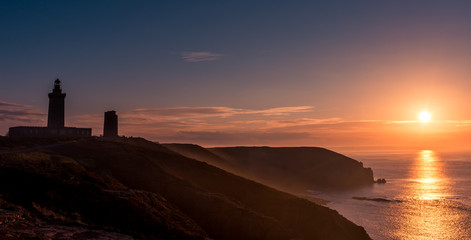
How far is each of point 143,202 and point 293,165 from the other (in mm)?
114923

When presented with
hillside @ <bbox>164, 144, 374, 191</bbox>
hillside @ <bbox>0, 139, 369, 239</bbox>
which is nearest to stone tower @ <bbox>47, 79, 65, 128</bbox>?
hillside @ <bbox>0, 139, 369, 239</bbox>

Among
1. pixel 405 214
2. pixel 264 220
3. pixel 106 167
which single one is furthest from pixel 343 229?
pixel 405 214

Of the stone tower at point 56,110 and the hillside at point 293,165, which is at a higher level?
the stone tower at point 56,110

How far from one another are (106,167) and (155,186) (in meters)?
6.64

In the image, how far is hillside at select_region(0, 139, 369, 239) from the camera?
67.3 ft

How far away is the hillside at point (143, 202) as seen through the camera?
67.3 feet

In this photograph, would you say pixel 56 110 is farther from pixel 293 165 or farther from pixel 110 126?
pixel 293 165

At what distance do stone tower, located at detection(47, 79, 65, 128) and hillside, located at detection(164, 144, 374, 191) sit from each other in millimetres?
42707

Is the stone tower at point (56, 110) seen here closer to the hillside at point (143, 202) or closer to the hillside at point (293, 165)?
the hillside at point (143, 202)

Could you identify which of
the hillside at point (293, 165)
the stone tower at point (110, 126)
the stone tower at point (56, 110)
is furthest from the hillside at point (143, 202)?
the hillside at point (293, 165)

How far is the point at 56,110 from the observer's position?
7050 centimetres

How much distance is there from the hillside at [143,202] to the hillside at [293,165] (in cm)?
6803

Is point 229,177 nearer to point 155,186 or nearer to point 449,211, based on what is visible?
point 155,186

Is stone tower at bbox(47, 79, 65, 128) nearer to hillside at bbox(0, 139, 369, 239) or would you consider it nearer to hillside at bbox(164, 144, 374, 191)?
hillside at bbox(0, 139, 369, 239)
